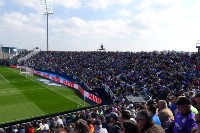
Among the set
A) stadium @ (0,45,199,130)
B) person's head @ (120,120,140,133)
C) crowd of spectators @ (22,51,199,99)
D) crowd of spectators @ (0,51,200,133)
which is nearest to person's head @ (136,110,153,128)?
crowd of spectators @ (0,51,200,133)

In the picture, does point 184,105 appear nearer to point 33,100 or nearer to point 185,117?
point 185,117

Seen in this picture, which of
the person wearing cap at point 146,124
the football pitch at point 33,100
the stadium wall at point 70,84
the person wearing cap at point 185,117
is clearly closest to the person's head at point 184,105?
the person wearing cap at point 185,117

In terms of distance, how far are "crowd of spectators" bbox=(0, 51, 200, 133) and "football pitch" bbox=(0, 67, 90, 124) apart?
374 cm

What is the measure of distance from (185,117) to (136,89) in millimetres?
24854

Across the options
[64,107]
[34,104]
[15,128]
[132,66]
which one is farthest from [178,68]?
[15,128]

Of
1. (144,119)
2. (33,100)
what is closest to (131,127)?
(144,119)

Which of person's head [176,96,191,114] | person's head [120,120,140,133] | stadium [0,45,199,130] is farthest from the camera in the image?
stadium [0,45,199,130]

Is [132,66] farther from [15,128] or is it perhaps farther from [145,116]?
[145,116]

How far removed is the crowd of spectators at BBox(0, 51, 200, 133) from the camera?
6929 millimetres

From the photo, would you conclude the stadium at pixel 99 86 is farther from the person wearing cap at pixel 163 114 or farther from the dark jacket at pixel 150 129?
the dark jacket at pixel 150 129

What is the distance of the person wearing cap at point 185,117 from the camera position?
694cm

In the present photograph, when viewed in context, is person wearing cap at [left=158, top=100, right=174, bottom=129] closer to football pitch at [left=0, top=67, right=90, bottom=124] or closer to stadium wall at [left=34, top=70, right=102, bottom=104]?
football pitch at [left=0, top=67, right=90, bottom=124]

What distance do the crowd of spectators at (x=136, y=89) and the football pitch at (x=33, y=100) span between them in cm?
374

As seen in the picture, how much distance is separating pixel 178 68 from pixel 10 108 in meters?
18.0
